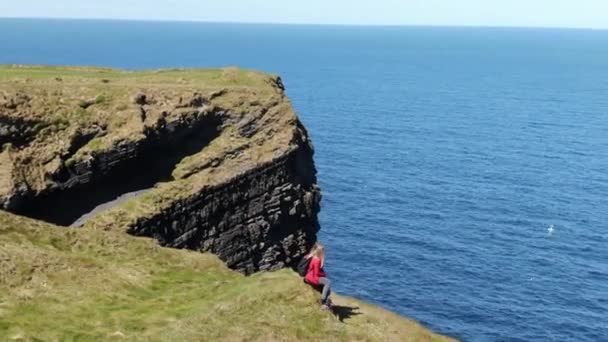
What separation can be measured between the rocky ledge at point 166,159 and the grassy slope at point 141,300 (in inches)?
438

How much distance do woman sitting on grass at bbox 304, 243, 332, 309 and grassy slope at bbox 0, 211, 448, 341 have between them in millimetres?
489

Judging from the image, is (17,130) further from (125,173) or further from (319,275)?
(319,275)

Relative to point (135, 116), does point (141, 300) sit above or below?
below

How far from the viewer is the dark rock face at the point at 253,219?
53706mm

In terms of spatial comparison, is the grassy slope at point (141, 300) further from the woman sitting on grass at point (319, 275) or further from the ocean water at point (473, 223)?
the ocean water at point (473, 223)

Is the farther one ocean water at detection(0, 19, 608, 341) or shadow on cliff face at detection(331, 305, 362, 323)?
ocean water at detection(0, 19, 608, 341)

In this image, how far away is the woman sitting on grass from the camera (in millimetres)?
30953

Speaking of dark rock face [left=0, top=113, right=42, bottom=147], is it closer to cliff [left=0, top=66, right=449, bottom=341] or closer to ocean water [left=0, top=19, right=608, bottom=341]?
cliff [left=0, top=66, right=449, bottom=341]

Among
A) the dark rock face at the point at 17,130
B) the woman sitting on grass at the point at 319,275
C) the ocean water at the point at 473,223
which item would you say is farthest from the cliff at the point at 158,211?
the ocean water at the point at 473,223

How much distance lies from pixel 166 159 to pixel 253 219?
28.8ft

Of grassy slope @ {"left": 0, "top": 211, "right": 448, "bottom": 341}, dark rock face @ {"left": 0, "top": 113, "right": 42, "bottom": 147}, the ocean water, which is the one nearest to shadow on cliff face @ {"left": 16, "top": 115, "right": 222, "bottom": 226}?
dark rock face @ {"left": 0, "top": 113, "right": 42, "bottom": 147}

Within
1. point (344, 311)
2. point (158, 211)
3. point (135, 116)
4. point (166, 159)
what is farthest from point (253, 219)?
point (344, 311)

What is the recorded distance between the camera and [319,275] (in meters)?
31.8

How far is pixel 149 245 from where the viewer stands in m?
40.0
